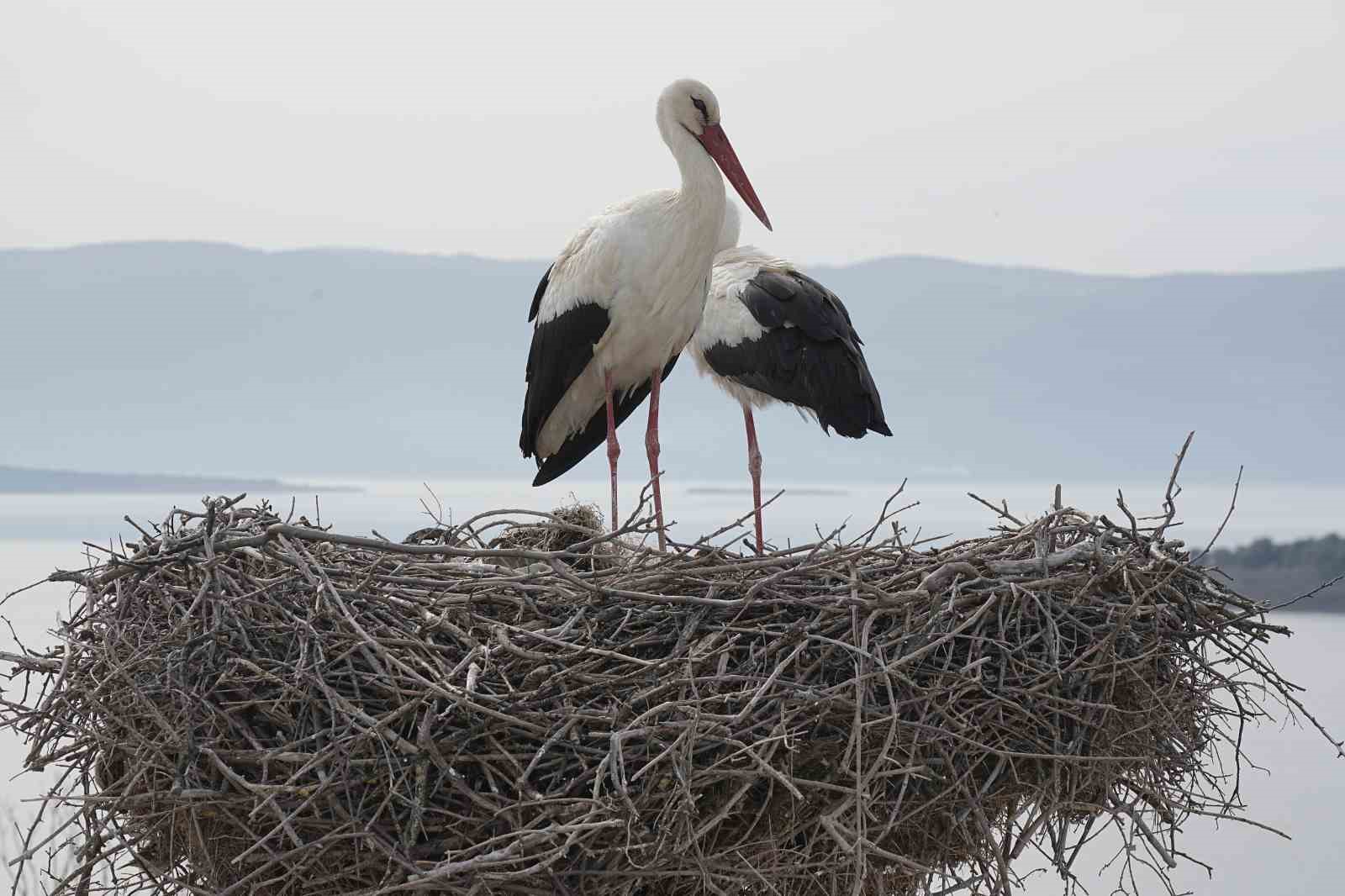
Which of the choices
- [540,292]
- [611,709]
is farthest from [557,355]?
[611,709]

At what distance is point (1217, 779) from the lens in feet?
9.32

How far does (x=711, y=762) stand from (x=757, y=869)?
7.6 inches

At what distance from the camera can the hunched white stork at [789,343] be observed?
4477 mm

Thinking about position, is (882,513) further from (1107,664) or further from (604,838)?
(604,838)

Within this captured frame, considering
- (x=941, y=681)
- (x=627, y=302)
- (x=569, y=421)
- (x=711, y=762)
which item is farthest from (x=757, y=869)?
(x=569, y=421)

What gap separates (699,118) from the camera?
3797mm

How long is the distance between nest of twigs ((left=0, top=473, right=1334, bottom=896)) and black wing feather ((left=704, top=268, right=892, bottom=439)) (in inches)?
68.9

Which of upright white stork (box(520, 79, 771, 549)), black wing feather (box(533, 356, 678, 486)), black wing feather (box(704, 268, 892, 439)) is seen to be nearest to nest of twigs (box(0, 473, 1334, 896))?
upright white stork (box(520, 79, 771, 549))

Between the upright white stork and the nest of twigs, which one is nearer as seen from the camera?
the nest of twigs

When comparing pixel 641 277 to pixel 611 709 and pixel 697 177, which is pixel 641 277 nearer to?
pixel 697 177

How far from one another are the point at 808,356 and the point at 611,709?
7.59ft

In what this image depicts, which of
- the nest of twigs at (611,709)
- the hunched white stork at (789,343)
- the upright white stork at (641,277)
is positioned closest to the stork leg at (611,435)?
the upright white stork at (641,277)

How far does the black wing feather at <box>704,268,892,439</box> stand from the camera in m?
4.47

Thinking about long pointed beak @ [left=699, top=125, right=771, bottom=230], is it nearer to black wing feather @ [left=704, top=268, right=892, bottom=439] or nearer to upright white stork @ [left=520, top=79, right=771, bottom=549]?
upright white stork @ [left=520, top=79, right=771, bottom=549]
